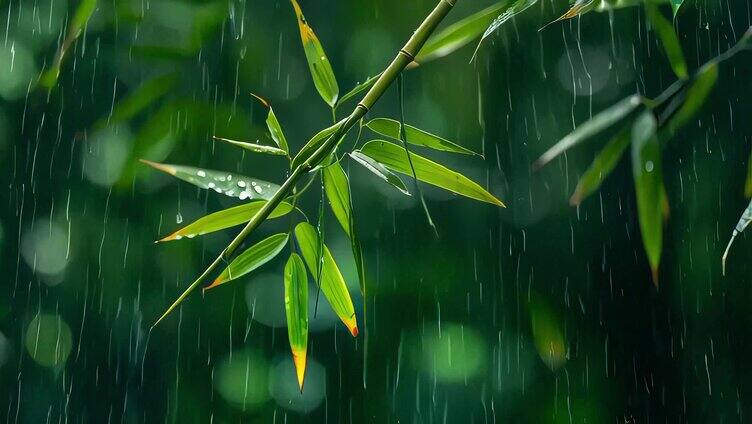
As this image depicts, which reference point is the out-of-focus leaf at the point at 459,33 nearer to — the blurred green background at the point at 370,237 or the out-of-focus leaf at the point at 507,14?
the out-of-focus leaf at the point at 507,14

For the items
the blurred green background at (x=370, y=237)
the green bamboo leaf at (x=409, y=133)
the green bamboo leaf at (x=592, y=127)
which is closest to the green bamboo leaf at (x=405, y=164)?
the green bamboo leaf at (x=409, y=133)

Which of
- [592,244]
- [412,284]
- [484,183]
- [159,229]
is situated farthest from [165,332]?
[592,244]

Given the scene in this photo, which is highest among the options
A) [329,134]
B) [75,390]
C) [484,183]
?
[484,183]

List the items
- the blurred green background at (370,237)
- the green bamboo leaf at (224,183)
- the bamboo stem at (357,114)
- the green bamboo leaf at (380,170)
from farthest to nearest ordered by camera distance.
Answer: the blurred green background at (370,237) → the green bamboo leaf at (224,183) → the green bamboo leaf at (380,170) → the bamboo stem at (357,114)

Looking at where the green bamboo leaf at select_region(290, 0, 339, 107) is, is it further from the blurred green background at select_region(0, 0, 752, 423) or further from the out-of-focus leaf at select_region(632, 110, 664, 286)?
the blurred green background at select_region(0, 0, 752, 423)

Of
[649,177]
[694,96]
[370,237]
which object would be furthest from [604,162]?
[370,237]

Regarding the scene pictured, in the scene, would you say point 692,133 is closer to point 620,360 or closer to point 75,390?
point 620,360

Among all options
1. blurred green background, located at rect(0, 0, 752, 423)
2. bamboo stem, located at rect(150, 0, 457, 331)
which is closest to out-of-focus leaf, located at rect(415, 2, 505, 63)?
bamboo stem, located at rect(150, 0, 457, 331)
